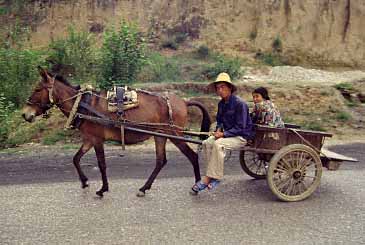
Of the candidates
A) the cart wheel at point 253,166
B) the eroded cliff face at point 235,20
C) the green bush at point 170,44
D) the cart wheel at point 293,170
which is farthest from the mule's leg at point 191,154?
the eroded cliff face at point 235,20

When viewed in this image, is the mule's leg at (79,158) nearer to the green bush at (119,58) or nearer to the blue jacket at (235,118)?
the blue jacket at (235,118)

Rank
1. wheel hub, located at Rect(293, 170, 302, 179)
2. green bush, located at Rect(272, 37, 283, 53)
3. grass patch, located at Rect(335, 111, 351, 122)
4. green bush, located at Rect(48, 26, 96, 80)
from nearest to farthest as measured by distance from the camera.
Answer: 1. wheel hub, located at Rect(293, 170, 302, 179)
2. grass patch, located at Rect(335, 111, 351, 122)
3. green bush, located at Rect(48, 26, 96, 80)
4. green bush, located at Rect(272, 37, 283, 53)

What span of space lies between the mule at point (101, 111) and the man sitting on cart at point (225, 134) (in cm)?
64

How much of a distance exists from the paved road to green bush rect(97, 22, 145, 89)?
5098 millimetres

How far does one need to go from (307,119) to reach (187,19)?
47.6 feet

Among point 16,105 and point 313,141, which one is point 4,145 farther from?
point 313,141

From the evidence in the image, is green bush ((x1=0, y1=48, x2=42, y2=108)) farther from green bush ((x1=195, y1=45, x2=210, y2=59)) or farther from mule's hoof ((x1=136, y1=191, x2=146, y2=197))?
green bush ((x1=195, y1=45, x2=210, y2=59))

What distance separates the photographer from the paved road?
14.8 feet

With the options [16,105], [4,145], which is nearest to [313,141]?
[4,145]

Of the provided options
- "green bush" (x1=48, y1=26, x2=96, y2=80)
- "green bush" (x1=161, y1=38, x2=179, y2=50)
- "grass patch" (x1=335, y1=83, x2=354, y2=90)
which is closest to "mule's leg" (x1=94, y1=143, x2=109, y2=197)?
"green bush" (x1=48, y1=26, x2=96, y2=80)

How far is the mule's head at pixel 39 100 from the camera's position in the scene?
5.87 meters

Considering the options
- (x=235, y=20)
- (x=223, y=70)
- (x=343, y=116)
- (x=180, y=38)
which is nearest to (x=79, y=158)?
(x=343, y=116)

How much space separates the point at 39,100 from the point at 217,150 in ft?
8.22

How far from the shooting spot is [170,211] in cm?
529
